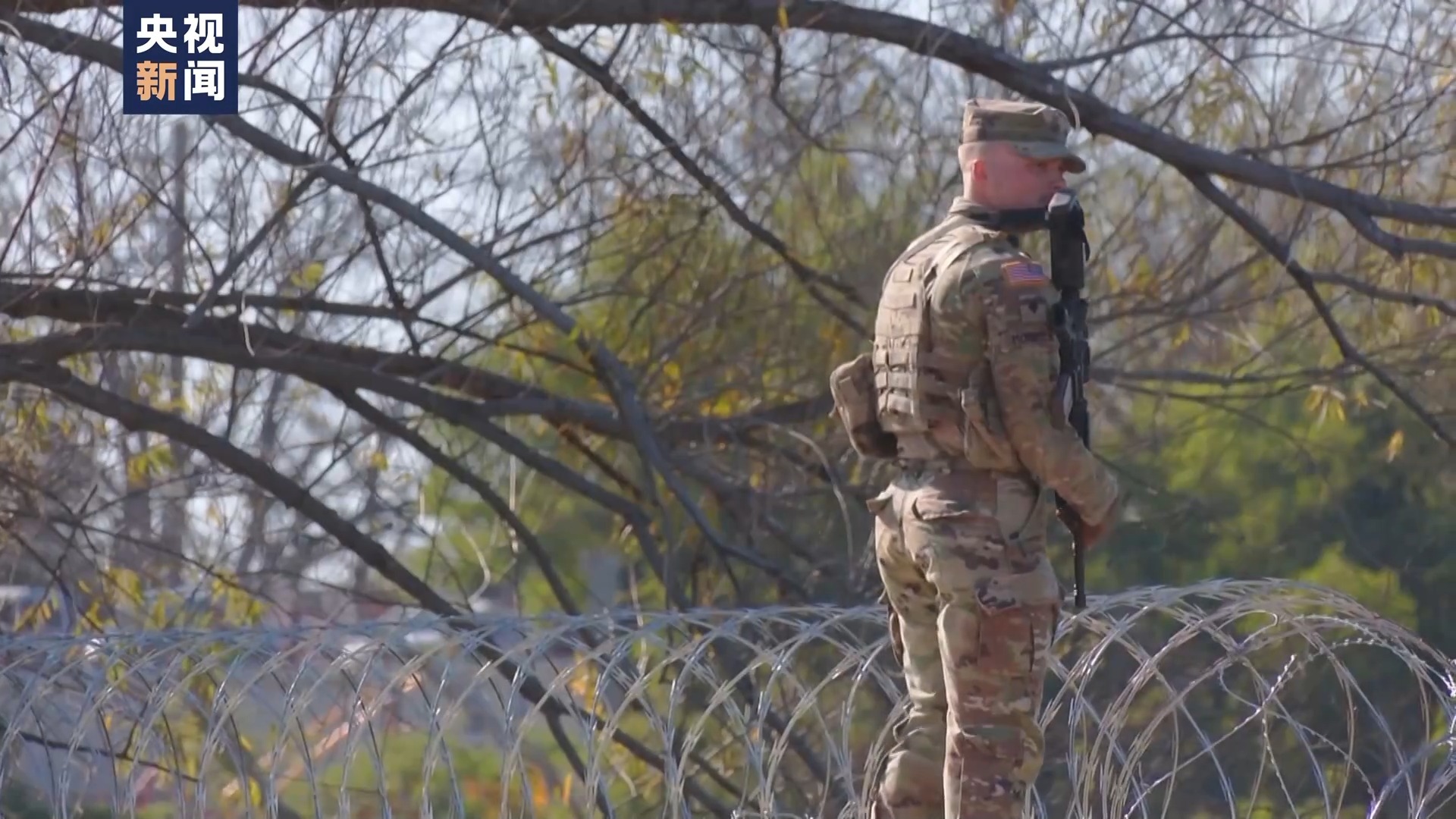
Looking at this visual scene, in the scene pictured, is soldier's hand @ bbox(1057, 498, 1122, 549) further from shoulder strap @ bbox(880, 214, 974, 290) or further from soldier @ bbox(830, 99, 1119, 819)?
shoulder strap @ bbox(880, 214, 974, 290)

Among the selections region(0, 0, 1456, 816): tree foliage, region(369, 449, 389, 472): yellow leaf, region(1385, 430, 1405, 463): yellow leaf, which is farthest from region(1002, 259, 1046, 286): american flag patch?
region(1385, 430, 1405, 463): yellow leaf

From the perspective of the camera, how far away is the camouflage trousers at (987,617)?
396cm

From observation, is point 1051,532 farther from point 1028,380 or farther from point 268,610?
point 1028,380

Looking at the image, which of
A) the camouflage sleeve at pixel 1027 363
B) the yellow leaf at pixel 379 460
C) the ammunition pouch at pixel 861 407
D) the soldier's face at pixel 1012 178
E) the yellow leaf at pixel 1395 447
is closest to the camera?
the camouflage sleeve at pixel 1027 363

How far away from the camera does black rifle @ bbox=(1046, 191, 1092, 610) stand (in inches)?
154

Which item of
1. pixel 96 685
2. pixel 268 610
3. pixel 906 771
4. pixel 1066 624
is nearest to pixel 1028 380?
pixel 906 771

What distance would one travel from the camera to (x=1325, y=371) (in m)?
7.75

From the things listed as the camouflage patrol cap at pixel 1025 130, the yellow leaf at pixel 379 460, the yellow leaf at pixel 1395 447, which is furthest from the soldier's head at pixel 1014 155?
the yellow leaf at pixel 1395 447

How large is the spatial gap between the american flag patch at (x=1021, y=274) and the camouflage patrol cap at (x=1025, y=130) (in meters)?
0.23

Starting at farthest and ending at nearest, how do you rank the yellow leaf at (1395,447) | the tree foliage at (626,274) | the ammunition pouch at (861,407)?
the yellow leaf at (1395,447) < the tree foliage at (626,274) < the ammunition pouch at (861,407)

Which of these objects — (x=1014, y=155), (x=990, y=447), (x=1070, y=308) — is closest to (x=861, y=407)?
(x=990, y=447)

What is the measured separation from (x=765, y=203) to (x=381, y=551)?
1.94 meters

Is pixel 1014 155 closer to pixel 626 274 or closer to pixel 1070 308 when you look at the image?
pixel 1070 308

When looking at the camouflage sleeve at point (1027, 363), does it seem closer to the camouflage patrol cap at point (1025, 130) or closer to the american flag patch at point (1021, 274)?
the american flag patch at point (1021, 274)
